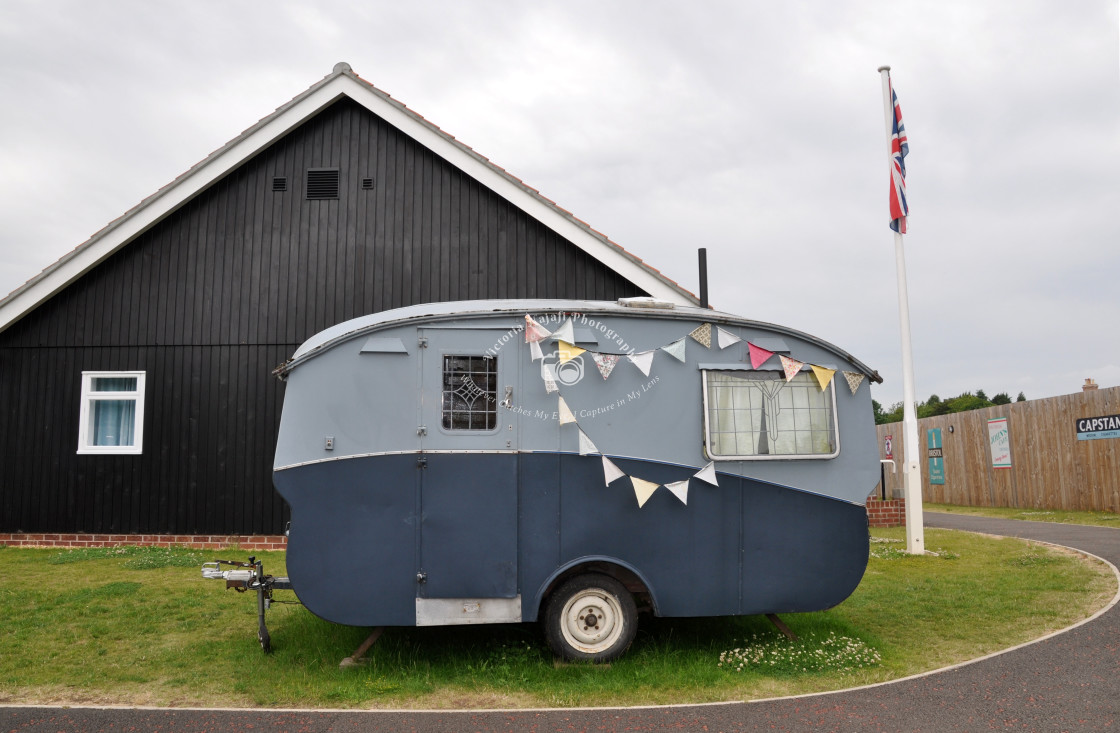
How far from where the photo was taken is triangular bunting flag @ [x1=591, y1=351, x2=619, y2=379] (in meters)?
6.73

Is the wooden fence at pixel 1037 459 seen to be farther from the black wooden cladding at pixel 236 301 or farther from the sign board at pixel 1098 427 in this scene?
Result: the black wooden cladding at pixel 236 301

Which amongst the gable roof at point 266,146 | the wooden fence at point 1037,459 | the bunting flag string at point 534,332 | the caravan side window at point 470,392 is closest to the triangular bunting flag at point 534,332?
the bunting flag string at point 534,332

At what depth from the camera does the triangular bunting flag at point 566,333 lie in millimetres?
6734

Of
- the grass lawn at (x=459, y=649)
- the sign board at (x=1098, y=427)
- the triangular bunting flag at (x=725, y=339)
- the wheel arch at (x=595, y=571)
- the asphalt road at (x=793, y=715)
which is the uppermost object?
the triangular bunting flag at (x=725, y=339)

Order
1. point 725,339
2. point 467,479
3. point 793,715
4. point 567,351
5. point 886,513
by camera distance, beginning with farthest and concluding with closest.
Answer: point 886,513 < point 725,339 < point 567,351 < point 467,479 < point 793,715

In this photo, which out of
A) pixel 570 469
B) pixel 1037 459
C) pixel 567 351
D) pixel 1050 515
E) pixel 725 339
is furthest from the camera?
pixel 1037 459

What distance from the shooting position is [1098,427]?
1814 cm

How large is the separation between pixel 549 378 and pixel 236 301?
8.48 metres

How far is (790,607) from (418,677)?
3.09 metres

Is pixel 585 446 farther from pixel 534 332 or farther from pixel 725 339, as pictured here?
pixel 725 339

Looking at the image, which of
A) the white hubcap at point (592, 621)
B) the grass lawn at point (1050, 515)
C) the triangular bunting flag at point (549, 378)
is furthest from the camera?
the grass lawn at point (1050, 515)

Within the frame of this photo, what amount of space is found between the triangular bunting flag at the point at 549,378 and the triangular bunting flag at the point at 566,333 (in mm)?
250

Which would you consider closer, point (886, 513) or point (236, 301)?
point (236, 301)

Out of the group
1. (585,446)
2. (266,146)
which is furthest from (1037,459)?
(266,146)
